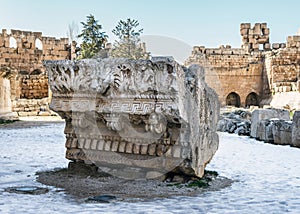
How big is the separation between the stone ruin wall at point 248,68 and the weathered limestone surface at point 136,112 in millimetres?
21760

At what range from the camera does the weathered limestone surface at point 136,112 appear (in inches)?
157

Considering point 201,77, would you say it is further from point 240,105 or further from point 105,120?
point 240,105

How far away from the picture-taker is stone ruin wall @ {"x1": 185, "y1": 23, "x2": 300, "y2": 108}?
2514 cm

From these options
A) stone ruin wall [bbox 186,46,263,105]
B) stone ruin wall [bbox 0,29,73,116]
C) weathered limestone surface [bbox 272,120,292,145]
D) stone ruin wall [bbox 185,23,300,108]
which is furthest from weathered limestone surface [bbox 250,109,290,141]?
stone ruin wall [bbox 0,29,73,116]

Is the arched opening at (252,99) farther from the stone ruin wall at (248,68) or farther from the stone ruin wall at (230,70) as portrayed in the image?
the stone ruin wall at (230,70)

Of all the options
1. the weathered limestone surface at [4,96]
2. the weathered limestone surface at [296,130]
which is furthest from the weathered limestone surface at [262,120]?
the weathered limestone surface at [4,96]

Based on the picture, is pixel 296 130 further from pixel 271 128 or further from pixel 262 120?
pixel 262 120

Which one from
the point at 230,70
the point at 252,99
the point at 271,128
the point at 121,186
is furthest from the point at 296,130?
the point at 252,99

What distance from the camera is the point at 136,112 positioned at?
13.5ft

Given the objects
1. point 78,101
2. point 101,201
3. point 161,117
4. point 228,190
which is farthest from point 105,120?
point 228,190

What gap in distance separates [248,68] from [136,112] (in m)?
24.0

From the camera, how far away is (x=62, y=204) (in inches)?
129

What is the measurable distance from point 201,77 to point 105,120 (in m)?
1.25

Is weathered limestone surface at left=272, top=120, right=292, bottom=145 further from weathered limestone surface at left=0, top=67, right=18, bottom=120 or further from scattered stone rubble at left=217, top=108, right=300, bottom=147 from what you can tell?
weathered limestone surface at left=0, top=67, right=18, bottom=120
